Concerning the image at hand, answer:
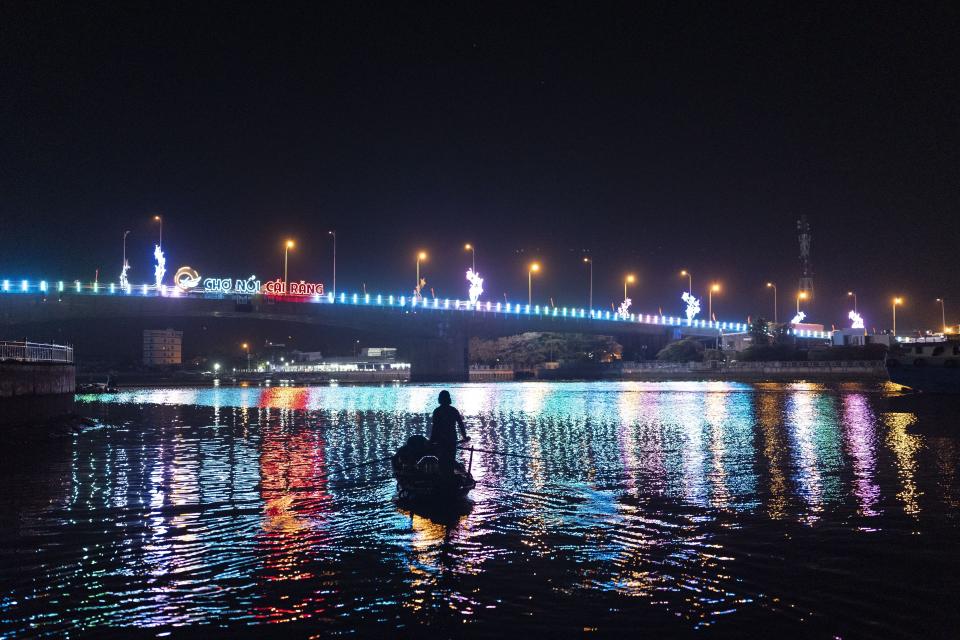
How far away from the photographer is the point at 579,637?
7.95m

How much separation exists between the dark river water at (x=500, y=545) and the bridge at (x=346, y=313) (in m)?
76.4

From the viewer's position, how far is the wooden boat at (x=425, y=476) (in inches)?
606

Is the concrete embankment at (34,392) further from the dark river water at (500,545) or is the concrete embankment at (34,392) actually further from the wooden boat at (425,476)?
the wooden boat at (425,476)

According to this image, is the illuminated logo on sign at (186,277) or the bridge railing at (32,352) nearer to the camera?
the bridge railing at (32,352)

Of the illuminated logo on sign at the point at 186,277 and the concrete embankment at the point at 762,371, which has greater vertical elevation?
the illuminated logo on sign at the point at 186,277

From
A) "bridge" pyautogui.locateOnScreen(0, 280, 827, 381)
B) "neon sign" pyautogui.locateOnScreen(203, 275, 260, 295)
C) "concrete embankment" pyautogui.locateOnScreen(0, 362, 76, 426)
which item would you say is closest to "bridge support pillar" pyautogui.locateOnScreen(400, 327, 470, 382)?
"bridge" pyautogui.locateOnScreen(0, 280, 827, 381)

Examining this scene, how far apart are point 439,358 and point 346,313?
2037cm

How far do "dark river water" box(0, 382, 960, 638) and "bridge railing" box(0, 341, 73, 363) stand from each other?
28.2 feet

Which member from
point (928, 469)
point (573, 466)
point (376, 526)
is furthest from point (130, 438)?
point (928, 469)

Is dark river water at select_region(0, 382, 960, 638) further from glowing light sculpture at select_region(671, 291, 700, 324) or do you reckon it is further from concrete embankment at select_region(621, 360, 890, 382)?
glowing light sculpture at select_region(671, 291, 700, 324)

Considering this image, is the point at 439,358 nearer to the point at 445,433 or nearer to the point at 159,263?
the point at 159,263

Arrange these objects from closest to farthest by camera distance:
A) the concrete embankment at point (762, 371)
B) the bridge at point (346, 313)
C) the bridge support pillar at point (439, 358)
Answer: the bridge at point (346, 313), the concrete embankment at point (762, 371), the bridge support pillar at point (439, 358)

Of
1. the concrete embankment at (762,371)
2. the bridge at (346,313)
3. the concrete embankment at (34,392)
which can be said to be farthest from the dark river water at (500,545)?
the concrete embankment at (762,371)

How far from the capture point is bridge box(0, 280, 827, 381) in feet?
308
